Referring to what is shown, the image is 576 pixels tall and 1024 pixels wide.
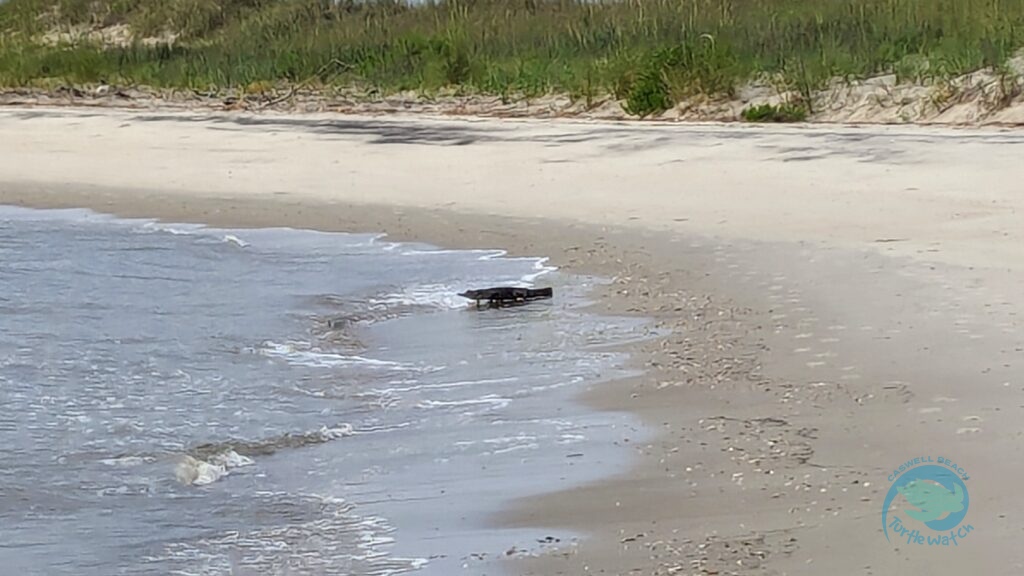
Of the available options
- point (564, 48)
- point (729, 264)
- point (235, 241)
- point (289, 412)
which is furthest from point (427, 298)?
point (564, 48)

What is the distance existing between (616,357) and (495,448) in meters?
1.32

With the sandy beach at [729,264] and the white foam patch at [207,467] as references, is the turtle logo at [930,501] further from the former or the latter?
the white foam patch at [207,467]

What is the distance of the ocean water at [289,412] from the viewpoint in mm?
4281

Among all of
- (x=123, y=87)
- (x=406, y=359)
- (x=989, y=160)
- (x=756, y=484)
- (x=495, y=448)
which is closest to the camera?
(x=756, y=484)

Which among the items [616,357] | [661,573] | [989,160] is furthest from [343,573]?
[989,160]

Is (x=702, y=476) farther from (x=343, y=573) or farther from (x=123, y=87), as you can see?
(x=123, y=87)

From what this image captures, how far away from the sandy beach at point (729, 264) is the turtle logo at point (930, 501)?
33 millimetres

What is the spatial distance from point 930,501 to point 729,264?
13.8ft

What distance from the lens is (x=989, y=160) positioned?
410 inches

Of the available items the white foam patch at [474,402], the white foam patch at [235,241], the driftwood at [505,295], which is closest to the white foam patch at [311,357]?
the white foam patch at [474,402]

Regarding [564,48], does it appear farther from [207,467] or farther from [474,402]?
[207,467]

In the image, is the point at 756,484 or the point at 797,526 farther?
the point at 756,484

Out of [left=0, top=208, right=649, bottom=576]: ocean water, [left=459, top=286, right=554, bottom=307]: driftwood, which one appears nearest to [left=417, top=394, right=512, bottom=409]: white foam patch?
[left=0, top=208, right=649, bottom=576]: ocean water

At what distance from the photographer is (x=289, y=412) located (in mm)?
5891
